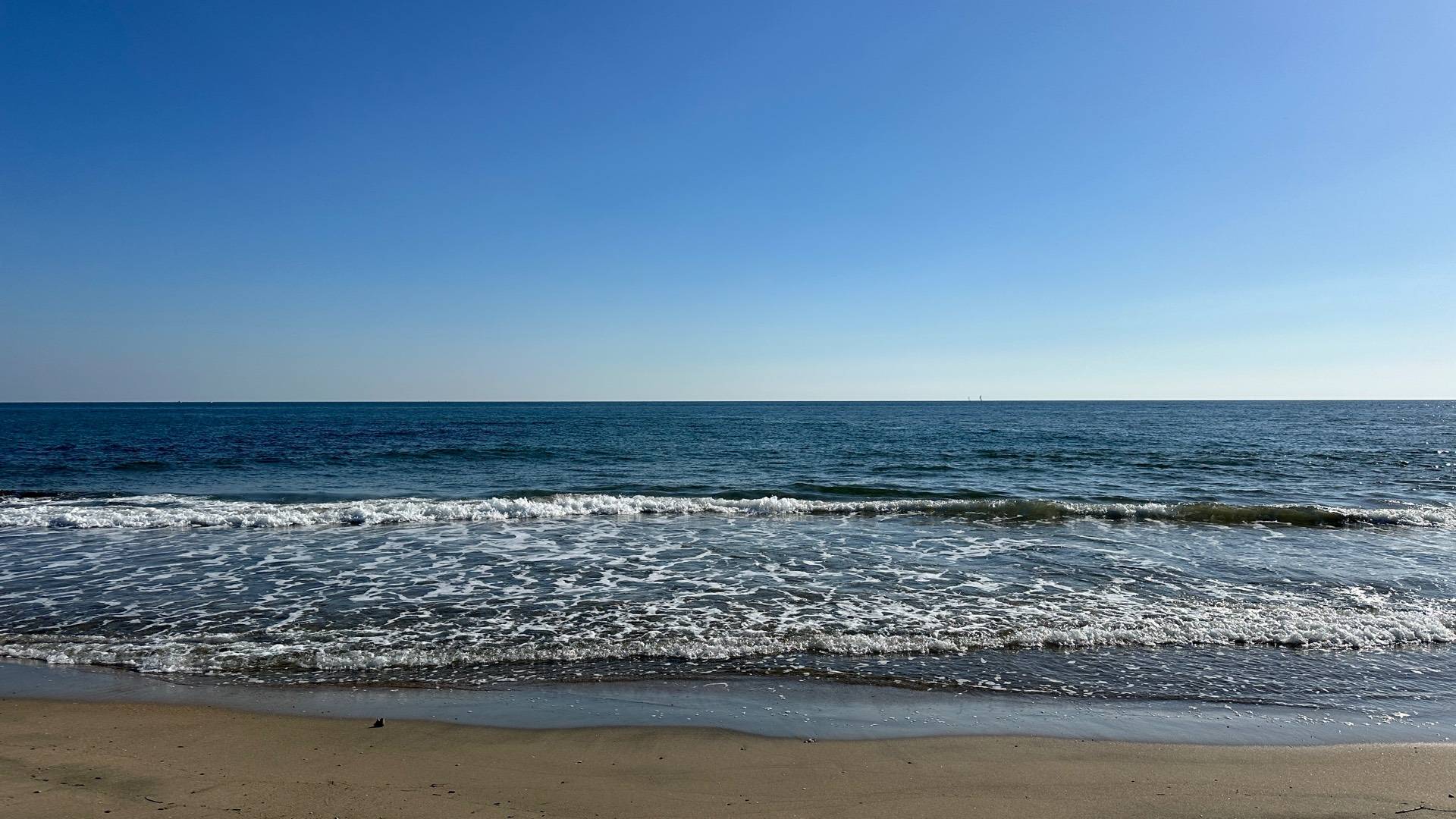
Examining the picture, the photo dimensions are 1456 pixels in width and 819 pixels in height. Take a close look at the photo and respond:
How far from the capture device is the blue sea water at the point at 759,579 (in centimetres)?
832

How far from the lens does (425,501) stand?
2200cm

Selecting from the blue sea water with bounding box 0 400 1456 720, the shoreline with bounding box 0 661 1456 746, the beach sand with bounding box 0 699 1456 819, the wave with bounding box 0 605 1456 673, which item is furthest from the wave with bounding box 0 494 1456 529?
the beach sand with bounding box 0 699 1456 819

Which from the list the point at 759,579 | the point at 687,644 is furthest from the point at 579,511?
the point at 687,644

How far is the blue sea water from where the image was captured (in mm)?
8320

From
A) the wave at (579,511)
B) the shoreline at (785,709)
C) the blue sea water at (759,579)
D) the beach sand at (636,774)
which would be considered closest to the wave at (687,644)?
the blue sea water at (759,579)

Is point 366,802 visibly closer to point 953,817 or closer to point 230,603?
point 953,817

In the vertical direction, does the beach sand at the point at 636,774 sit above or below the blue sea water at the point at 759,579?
above

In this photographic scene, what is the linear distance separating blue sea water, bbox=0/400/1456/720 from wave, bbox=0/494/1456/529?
14 cm

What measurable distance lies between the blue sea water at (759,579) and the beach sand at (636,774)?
1.42 metres

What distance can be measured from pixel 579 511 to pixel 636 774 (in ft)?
51.5

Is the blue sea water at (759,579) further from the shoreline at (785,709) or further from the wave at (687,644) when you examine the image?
the shoreline at (785,709)

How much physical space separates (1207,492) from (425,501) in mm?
26923

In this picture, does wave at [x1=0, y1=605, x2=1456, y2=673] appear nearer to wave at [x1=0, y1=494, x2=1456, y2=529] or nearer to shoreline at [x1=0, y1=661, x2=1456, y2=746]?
shoreline at [x1=0, y1=661, x2=1456, y2=746]

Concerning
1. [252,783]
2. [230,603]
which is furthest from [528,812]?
[230,603]
